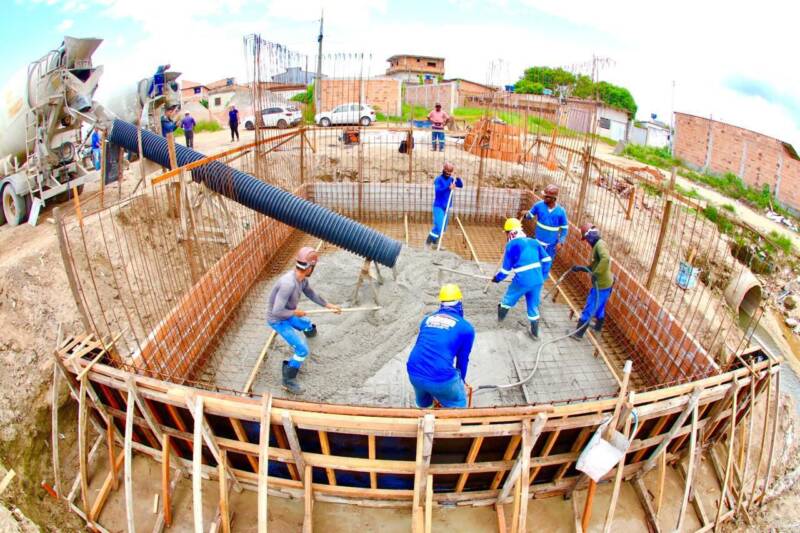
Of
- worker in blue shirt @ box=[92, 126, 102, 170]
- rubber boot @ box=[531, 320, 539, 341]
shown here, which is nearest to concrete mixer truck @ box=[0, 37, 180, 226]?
worker in blue shirt @ box=[92, 126, 102, 170]

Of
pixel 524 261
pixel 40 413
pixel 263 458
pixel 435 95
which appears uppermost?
pixel 435 95

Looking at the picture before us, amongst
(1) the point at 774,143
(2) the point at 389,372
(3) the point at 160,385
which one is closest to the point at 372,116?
(1) the point at 774,143

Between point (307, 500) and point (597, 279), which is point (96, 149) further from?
point (597, 279)

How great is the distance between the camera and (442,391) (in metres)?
3.56

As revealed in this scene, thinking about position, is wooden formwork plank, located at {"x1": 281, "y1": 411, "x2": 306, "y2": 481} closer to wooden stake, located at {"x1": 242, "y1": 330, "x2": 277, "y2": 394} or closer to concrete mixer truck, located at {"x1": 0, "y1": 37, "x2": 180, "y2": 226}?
wooden stake, located at {"x1": 242, "y1": 330, "x2": 277, "y2": 394}

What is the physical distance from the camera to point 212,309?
4.90 meters

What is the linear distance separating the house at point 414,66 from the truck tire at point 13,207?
35375 mm

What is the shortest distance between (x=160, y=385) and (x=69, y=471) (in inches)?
86.4

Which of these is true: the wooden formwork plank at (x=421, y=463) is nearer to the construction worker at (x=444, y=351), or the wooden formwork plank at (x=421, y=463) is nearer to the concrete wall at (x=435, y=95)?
the construction worker at (x=444, y=351)

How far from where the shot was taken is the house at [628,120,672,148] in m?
25.0

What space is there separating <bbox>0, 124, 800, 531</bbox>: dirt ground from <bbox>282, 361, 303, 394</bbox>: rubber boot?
1.02 meters

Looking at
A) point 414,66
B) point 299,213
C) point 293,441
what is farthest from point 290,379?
point 414,66

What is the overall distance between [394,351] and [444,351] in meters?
1.43

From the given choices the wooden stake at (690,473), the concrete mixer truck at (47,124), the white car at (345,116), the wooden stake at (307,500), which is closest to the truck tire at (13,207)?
the concrete mixer truck at (47,124)
